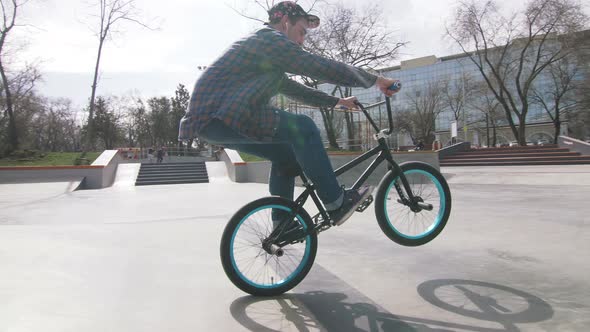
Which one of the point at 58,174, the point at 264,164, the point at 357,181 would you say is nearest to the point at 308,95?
the point at 357,181

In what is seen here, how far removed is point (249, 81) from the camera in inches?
91.7

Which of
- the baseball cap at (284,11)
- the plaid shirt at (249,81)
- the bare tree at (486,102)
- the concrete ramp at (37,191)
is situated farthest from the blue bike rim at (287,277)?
the bare tree at (486,102)

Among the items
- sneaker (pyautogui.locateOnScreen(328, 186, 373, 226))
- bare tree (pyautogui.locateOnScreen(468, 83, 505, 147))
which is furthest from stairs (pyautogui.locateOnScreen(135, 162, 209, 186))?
bare tree (pyautogui.locateOnScreen(468, 83, 505, 147))

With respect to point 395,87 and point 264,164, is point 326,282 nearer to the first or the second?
point 395,87

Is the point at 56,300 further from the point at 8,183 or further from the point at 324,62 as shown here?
the point at 8,183

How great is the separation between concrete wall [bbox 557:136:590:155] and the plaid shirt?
2097 cm

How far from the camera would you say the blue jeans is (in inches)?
93.3

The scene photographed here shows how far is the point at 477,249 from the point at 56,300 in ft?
9.91

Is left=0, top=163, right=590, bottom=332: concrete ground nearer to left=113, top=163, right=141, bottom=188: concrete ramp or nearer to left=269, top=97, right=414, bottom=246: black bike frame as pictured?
left=269, top=97, right=414, bottom=246: black bike frame

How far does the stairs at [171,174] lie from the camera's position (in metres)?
15.8

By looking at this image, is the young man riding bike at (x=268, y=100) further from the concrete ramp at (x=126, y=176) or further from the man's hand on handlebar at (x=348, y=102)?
the concrete ramp at (x=126, y=176)

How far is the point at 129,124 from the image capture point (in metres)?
57.0

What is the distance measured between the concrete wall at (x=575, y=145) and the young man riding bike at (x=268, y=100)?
20518 millimetres

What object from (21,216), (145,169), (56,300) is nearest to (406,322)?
(56,300)
